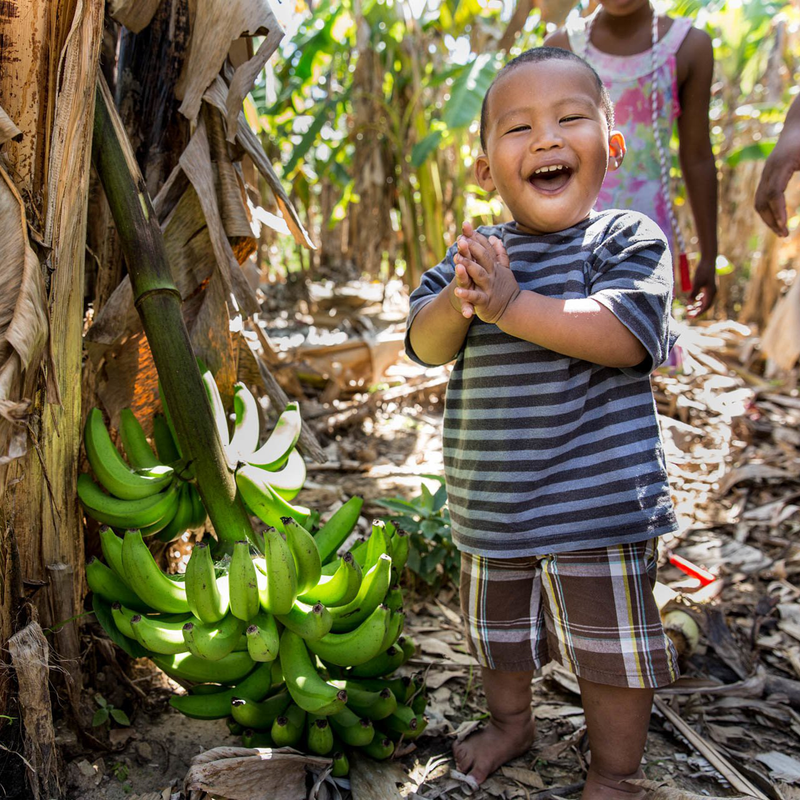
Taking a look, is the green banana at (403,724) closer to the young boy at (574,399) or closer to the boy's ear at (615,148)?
the young boy at (574,399)

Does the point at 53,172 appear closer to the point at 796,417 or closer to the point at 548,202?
the point at 548,202

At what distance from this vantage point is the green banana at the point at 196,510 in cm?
162

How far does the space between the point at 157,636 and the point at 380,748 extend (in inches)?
21.0

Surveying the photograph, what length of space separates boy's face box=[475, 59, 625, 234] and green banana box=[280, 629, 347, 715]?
37.3 inches

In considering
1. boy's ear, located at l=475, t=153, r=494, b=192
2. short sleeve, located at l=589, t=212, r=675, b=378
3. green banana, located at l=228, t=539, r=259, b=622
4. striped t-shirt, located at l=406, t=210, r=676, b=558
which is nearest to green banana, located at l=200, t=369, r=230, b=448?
green banana, located at l=228, t=539, r=259, b=622

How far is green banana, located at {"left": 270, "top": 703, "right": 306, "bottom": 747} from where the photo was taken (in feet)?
4.55

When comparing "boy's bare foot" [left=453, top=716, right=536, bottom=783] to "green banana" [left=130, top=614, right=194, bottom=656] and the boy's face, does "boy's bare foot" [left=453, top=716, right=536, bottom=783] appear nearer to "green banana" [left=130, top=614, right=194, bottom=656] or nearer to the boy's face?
"green banana" [left=130, top=614, right=194, bottom=656]

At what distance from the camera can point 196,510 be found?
5.38ft

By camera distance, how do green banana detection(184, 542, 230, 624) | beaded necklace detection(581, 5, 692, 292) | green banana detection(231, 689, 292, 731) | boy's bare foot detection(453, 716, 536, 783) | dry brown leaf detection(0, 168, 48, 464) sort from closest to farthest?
1. dry brown leaf detection(0, 168, 48, 464)
2. green banana detection(184, 542, 230, 624)
3. green banana detection(231, 689, 292, 731)
4. boy's bare foot detection(453, 716, 536, 783)
5. beaded necklace detection(581, 5, 692, 292)

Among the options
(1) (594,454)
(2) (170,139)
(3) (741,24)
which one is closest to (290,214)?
(2) (170,139)

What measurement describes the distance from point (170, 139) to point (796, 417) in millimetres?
4046

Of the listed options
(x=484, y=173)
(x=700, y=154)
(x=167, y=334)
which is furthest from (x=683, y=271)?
(x=167, y=334)

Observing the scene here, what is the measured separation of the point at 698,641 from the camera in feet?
6.89

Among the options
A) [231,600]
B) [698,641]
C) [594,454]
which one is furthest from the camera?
[698,641]
